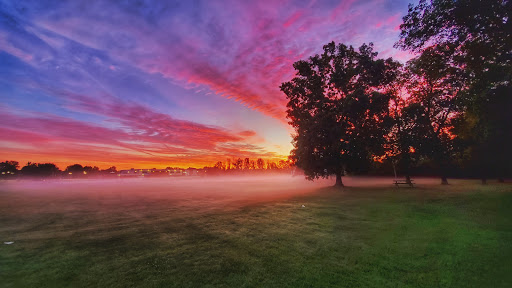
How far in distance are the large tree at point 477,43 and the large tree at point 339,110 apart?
36.4ft

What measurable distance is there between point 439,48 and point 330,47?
1652cm

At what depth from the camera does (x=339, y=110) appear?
26.1 meters

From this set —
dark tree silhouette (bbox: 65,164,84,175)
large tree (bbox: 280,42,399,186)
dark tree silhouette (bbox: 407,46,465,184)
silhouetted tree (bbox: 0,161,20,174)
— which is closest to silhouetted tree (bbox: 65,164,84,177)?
dark tree silhouette (bbox: 65,164,84,175)

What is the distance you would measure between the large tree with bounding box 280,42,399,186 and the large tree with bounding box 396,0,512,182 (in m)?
11.1

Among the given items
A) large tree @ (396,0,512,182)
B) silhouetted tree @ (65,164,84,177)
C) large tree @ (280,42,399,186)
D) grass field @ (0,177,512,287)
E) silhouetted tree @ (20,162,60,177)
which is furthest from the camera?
silhouetted tree @ (65,164,84,177)

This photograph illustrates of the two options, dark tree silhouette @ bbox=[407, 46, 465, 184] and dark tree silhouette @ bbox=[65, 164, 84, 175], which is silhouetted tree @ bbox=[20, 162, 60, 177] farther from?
dark tree silhouette @ bbox=[407, 46, 465, 184]

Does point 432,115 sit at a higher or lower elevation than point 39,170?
higher

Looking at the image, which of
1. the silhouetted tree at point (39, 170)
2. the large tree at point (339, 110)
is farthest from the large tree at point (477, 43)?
the silhouetted tree at point (39, 170)

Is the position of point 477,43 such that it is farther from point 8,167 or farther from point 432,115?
point 8,167

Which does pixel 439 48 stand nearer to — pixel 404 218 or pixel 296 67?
pixel 404 218

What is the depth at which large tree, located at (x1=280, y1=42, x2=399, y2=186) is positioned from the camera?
84.5 ft

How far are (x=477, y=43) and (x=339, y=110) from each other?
1450 cm

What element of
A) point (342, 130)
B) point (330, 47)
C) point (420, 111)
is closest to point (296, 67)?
point (330, 47)

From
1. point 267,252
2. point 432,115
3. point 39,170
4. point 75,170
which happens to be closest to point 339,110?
point 432,115
